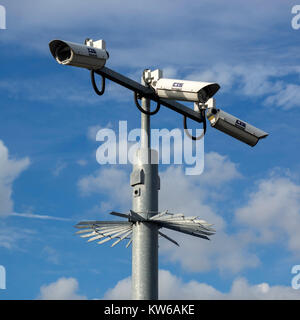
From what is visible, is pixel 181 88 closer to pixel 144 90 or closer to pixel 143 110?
pixel 144 90

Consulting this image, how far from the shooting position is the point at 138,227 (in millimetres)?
39812

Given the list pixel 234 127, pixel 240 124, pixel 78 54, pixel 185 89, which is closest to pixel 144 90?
pixel 185 89

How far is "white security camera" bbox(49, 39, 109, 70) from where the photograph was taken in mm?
36656

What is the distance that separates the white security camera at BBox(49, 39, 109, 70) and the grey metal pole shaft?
4.19 meters

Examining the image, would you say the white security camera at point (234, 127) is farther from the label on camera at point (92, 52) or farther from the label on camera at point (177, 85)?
the label on camera at point (92, 52)

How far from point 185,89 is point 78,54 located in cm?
568

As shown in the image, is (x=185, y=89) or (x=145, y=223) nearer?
(x=185, y=89)

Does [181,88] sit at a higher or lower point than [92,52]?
lower

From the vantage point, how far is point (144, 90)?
40594 mm

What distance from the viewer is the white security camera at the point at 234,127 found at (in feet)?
141

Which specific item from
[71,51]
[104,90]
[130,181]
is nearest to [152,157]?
[130,181]

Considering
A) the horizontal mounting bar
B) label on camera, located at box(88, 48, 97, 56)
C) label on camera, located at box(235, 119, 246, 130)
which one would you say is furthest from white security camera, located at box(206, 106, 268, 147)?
label on camera, located at box(88, 48, 97, 56)
